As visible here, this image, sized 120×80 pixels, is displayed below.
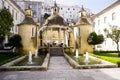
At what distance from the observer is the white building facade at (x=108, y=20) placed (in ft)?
106

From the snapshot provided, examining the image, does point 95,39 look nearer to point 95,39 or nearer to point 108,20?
point 95,39

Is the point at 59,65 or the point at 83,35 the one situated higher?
the point at 83,35

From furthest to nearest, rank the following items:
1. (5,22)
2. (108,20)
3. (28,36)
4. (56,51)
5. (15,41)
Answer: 1. (108,20)
2. (28,36)
3. (56,51)
4. (15,41)
5. (5,22)

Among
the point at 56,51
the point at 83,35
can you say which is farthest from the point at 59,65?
the point at 83,35

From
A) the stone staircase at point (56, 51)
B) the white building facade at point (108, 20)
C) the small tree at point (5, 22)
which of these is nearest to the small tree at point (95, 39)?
the white building facade at point (108, 20)

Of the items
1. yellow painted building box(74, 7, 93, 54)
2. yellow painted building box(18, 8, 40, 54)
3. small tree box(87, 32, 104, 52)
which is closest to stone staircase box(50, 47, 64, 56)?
yellow painted building box(18, 8, 40, 54)

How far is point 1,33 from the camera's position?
1589 centimetres

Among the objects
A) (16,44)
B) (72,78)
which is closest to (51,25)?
(16,44)

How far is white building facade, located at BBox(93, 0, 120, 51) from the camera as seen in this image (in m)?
32.2

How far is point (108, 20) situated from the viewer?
119 ft

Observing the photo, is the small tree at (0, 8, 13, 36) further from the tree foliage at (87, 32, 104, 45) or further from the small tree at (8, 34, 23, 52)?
the tree foliage at (87, 32, 104, 45)

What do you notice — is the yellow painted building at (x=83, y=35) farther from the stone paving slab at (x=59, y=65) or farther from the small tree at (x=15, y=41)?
the stone paving slab at (x=59, y=65)

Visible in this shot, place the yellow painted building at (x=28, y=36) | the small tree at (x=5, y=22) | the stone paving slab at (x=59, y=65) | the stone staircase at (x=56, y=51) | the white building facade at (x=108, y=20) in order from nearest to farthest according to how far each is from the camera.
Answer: the stone paving slab at (x=59, y=65), the small tree at (x=5, y=22), the stone staircase at (x=56, y=51), the yellow painted building at (x=28, y=36), the white building facade at (x=108, y=20)

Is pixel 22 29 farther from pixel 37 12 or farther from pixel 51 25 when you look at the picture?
pixel 37 12
